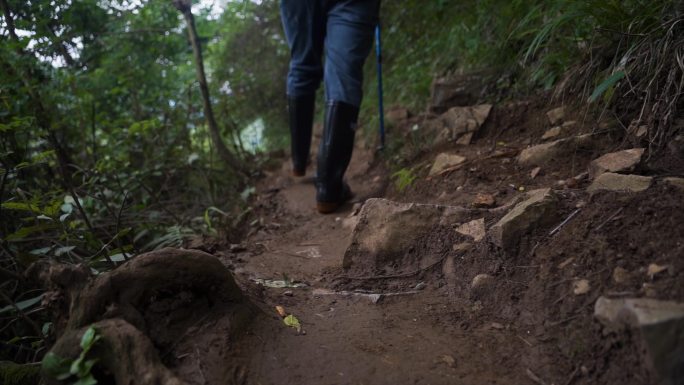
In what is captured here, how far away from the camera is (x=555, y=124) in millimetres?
2340

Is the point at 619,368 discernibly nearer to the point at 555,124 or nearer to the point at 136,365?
the point at 136,365

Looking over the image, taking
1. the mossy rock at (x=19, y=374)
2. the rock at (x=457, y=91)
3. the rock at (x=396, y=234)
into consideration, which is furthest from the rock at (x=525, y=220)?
the rock at (x=457, y=91)

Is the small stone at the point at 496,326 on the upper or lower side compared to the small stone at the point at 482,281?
lower

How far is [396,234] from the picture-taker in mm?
1780

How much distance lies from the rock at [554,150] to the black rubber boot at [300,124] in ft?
4.96

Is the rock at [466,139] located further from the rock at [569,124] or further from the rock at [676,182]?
the rock at [676,182]

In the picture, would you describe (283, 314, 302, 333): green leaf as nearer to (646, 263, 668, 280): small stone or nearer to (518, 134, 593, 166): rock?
(646, 263, 668, 280): small stone

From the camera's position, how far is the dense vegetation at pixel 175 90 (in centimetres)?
184

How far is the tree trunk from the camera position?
3.75m

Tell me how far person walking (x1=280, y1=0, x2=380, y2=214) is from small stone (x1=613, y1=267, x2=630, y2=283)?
176 centimetres

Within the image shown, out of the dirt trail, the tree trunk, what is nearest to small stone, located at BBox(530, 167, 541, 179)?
the dirt trail

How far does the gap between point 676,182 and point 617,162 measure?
1.16ft

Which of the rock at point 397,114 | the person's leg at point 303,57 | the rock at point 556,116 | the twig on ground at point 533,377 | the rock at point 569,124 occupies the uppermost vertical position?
the person's leg at point 303,57

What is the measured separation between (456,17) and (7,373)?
3.62 m
